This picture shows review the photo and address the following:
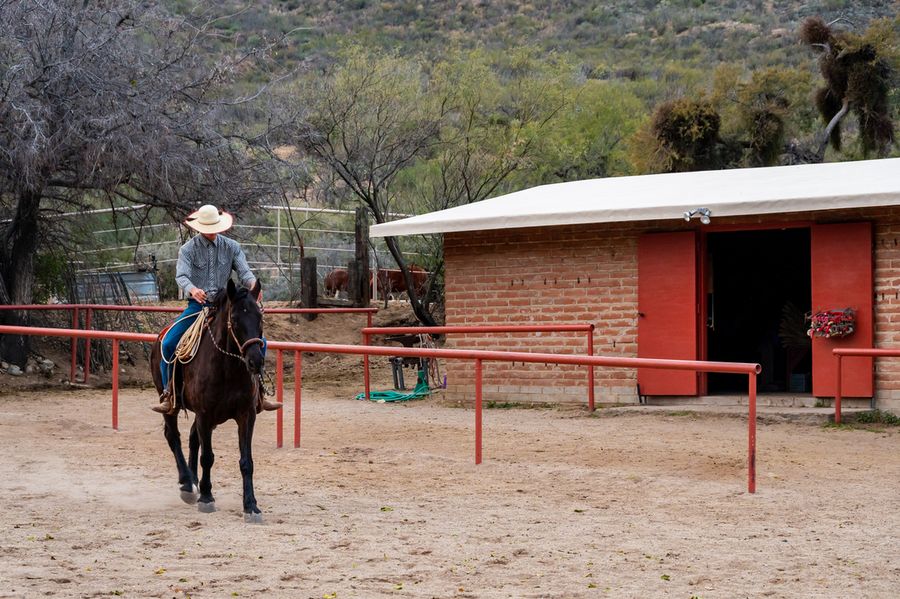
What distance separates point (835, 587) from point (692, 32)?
5564cm

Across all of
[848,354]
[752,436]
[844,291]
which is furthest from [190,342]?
[844,291]

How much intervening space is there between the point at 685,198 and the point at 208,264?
24.8ft

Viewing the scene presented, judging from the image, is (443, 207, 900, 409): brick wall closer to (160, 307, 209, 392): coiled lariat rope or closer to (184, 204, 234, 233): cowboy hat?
(184, 204, 234, 233): cowboy hat

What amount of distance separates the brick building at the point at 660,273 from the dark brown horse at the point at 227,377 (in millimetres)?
7073

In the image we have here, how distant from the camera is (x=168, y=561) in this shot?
6.94 meters

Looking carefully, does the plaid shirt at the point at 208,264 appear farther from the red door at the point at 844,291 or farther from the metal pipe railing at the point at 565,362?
the red door at the point at 844,291

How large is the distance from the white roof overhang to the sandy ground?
2.40 m

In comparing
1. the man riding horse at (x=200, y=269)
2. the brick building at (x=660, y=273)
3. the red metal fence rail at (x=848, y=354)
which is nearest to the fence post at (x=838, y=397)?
the red metal fence rail at (x=848, y=354)

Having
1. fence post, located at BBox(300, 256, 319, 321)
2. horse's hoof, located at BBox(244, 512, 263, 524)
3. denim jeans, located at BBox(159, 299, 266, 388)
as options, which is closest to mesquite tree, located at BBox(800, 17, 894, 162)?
fence post, located at BBox(300, 256, 319, 321)

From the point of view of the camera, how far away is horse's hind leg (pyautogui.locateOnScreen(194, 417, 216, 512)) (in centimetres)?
856

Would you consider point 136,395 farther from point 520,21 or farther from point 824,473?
point 520,21

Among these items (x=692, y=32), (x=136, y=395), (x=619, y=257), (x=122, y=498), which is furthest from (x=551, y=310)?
(x=692, y=32)

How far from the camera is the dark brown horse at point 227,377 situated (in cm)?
809

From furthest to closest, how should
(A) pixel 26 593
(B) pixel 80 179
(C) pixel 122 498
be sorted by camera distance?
1. (B) pixel 80 179
2. (C) pixel 122 498
3. (A) pixel 26 593
